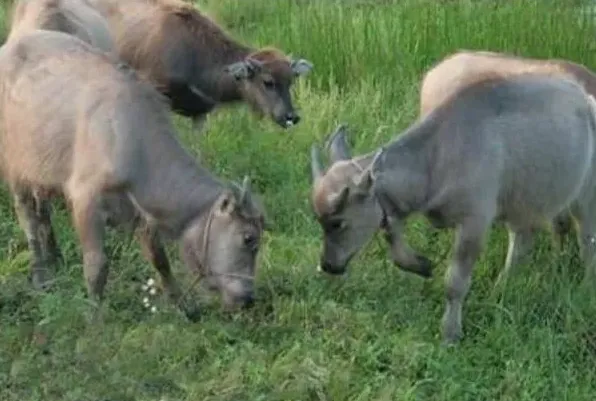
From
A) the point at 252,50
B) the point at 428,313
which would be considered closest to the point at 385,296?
the point at 428,313

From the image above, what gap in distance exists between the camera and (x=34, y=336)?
277 inches

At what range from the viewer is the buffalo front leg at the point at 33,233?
321 inches

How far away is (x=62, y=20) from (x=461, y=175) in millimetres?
3269

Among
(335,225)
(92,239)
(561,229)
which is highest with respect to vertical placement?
(335,225)

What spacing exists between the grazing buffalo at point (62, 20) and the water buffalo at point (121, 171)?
1.15m

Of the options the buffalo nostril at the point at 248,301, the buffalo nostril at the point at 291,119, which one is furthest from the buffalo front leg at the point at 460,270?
the buffalo nostril at the point at 291,119

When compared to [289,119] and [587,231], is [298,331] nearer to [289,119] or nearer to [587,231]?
[587,231]

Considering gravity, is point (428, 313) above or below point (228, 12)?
above

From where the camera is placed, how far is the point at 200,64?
10.9m

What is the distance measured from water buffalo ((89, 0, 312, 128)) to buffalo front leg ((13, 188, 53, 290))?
2593 mm

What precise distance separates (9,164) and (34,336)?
1.44m

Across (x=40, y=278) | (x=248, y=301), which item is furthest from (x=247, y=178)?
(x=40, y=278)

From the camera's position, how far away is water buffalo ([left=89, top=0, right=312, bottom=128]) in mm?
10719

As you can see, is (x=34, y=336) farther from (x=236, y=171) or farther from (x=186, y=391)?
(x=236, y=171)
